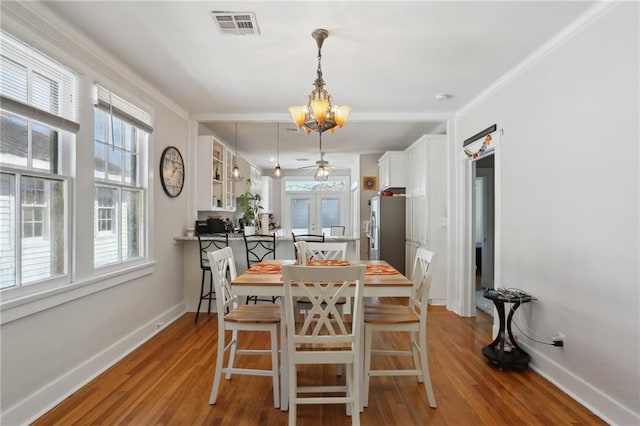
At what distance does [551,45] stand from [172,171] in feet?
12.4

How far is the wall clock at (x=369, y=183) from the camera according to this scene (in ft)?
24.3

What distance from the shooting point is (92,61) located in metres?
2.73

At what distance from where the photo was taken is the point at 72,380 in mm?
2459

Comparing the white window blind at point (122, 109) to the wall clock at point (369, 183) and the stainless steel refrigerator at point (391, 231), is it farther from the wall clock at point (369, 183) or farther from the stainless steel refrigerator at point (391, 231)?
the wall clock at point (369, 183)

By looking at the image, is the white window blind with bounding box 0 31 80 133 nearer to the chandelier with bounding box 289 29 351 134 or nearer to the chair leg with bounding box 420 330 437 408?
the chandelier with bounding box 289 29 351 134

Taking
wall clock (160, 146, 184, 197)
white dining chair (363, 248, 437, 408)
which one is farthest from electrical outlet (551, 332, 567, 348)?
wall clock (160, 146, 184, 197)

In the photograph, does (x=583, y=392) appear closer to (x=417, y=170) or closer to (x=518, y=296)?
(x=518, y=296)

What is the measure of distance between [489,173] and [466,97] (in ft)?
8.00

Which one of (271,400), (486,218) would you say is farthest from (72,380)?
(486,218)

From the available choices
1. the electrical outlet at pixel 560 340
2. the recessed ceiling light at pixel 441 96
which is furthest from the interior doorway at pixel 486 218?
the electrical outlet at pixel 560 340

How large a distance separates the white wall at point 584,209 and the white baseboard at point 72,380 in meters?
3.42

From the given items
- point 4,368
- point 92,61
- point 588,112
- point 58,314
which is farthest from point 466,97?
point 4,368

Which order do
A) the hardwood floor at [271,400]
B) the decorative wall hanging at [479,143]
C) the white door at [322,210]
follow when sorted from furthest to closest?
the white door at [322,210]
the decorative wall hanging at [479,143]
the hardwood floor at [271,400]

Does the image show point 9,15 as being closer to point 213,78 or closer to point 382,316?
point 213,78
